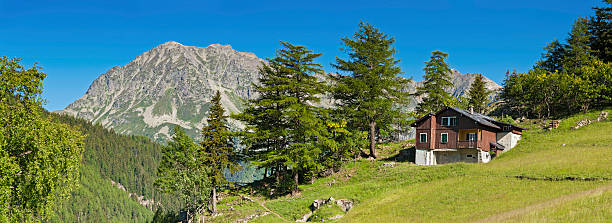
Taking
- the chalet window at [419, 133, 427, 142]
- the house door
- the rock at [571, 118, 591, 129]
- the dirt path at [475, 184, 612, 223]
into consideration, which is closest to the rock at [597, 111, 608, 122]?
the rock at [571, 118, 591, 129]

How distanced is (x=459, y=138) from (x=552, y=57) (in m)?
43.3

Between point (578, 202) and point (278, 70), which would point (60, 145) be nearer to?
point (278, 70)

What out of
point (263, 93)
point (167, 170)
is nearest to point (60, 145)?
point (167, 170)

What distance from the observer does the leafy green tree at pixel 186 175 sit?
40125mm

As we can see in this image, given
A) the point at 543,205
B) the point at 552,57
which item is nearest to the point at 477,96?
the point at 552,57

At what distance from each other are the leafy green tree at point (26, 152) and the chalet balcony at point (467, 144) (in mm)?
40115

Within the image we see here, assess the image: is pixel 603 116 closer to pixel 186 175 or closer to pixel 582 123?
pixel 582 123

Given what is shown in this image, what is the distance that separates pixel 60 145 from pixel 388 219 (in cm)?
2137

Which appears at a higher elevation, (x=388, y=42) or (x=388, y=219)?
(x=388, y=42)

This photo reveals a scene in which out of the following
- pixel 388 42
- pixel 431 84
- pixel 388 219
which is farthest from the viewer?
pixel 431 84

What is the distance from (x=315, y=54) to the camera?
47.5 m

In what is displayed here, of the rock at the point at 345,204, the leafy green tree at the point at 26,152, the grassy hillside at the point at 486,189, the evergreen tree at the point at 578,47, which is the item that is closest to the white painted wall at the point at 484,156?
the grassy hillside at the point at 486,189

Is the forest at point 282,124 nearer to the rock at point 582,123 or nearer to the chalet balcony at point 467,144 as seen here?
the rock at point 582,123

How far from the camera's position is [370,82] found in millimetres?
52562
